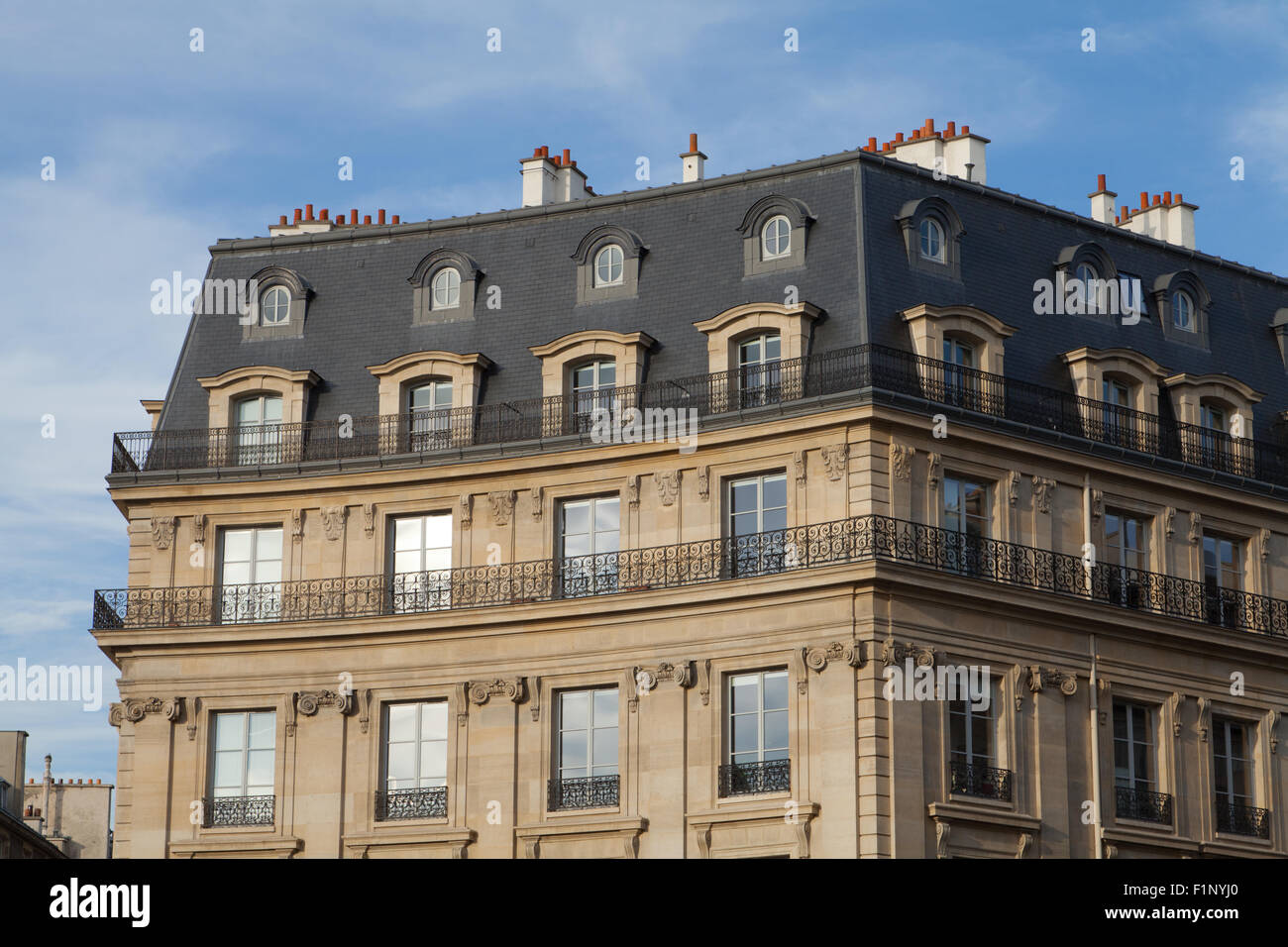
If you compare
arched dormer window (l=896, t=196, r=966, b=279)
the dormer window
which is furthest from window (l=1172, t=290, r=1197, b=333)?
arched dormer window (l=896, t=196, r=966, b=279)

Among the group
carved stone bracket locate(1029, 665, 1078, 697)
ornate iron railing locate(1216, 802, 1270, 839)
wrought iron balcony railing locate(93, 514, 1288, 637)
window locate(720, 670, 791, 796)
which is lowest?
ornate iron railing locate(1216, 802, 1270, 839)

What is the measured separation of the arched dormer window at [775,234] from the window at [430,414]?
19.0ft

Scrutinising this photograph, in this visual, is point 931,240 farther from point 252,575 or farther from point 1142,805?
point 252,575

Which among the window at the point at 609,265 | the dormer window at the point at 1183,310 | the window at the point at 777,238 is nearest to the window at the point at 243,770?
the window at the point at 609,265

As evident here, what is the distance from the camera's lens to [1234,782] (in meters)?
37.5

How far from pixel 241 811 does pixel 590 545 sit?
7425 mm

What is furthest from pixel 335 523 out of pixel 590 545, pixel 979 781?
pixel 979 781

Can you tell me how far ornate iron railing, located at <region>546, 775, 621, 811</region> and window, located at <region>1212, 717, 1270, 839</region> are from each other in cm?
1044

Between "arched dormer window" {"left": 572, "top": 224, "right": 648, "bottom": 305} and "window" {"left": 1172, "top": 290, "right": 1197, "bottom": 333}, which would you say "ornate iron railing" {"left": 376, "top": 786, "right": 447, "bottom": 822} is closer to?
"arched dormer window" {"left": 572, "top": 224, "right": 648, "bottom": 305}

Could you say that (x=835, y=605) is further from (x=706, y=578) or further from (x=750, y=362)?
(x=750, y=362)

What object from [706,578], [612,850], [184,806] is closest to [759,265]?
[706,578]

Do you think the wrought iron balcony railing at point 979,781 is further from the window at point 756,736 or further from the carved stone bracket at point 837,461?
the carved stone bracket at point 837,461

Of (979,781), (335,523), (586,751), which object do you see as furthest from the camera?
(335,523)

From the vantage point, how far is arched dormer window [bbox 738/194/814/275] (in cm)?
3712
